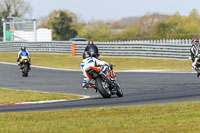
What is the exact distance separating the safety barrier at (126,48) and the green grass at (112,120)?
2343 cm

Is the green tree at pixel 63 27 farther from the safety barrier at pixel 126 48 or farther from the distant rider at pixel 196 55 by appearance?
the distant rider at pixel 196 55

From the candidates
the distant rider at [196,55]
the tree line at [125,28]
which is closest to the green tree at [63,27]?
the tree line at [125,28]

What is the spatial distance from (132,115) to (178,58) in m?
25.5

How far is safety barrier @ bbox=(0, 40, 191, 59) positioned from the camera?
35719mm

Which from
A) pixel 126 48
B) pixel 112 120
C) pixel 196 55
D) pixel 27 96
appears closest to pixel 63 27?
pixel 126 48

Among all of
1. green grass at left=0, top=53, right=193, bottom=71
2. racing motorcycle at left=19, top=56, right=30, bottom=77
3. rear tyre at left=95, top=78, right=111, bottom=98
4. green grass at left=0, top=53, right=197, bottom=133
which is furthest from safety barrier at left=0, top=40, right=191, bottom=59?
green grass at left=0, top=53, right=197, bottom=133

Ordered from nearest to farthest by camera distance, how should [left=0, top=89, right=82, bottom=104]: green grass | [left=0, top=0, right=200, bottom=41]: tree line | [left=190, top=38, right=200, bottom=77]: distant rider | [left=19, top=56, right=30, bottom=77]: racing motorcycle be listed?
1. [left=0, top=89, right=82, bottom=104]: green grass
2. [left=190, top=38, right=200, bottom=77]: distant rider
3. [left=19, top=56, right=30, bottom=77]: racing motorcycle
4. [left=0, top=0, right=200, bottom=41]: tree line

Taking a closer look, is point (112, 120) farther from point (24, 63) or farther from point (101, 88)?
point (24, 63)

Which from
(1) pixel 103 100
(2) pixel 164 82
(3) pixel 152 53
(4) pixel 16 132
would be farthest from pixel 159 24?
(4) pixel 16 132

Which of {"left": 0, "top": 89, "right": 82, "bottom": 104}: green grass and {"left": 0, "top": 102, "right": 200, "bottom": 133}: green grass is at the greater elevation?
{"left": 0, "top": 102, "right": 200, "bottom": 133}: green grass

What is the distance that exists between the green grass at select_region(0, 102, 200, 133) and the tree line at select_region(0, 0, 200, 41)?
212 ft

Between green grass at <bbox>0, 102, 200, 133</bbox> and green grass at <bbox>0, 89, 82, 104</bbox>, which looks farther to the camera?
green grass at <bbox>0, 89, 82, 104</bbox>

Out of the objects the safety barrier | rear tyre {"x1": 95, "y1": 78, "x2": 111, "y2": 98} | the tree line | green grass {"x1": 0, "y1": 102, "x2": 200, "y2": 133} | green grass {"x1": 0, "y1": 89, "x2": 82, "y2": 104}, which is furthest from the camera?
the tree line

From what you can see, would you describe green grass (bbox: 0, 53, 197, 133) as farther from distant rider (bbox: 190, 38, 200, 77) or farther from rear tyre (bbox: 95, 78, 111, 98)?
distant rider (bbox: 190, 38, 200, 77)
